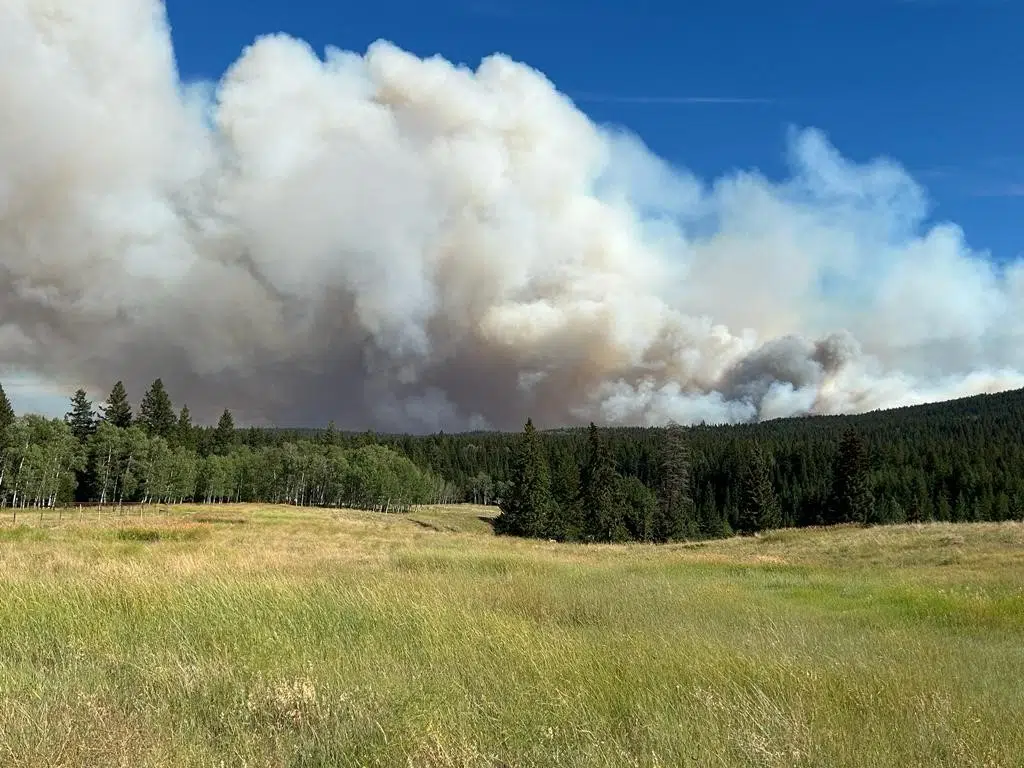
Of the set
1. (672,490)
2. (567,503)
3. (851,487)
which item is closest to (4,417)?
(567,503)

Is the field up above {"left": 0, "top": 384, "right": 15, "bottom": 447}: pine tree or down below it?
below

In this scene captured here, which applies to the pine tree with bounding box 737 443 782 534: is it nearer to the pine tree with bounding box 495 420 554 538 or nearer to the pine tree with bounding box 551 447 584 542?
the pine tree with bounding box 551 447 584 542

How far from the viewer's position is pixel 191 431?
125312 mm

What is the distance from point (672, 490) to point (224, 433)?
90579 millimetres

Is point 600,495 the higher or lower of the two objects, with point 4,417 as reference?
lower

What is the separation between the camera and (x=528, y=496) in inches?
3406

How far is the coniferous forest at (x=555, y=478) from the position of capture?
88625mm

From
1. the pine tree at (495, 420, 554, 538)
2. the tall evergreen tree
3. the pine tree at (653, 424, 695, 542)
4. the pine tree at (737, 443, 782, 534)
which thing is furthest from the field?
the pine tree at (737, 443, 782, 534)

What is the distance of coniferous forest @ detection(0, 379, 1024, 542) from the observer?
3489 inches

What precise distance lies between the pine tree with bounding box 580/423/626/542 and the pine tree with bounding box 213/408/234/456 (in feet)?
251

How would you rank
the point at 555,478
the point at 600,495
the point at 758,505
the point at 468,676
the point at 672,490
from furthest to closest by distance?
the point at 672,490 < the point at 758,505 < the point at 555,478 < the point at 600,495 < the point at 468,676

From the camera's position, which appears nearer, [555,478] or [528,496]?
[528,496]

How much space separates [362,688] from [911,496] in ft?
440

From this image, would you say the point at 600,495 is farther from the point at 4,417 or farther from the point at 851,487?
the point at 4,417
